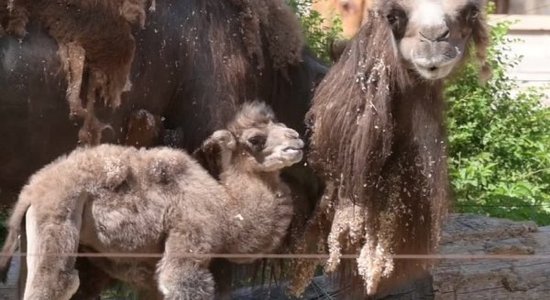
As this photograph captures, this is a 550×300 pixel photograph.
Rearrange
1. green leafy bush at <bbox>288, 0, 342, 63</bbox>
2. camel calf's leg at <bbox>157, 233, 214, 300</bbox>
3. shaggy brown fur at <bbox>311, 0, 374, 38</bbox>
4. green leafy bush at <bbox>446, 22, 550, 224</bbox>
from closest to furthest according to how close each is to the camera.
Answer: camel calf's leg at <bbox>157, 233, 214, 300</bbox> < green leafy bush at <bbox>288, 0, 342, 63</bbox> < green leafy bush at <bbox>446, 22, 550, 224</bbox> < shaggy brown fur at <bbox>311, 0, 374, 38</bbox>

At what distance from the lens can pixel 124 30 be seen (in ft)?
15.7

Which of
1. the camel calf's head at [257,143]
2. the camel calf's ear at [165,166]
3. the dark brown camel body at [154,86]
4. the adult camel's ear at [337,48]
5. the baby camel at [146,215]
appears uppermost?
the adult camel's ear at [337,48]

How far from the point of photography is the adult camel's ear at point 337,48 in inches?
204

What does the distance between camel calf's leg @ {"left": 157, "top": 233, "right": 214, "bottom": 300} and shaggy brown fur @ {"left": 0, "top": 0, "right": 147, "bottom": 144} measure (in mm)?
593

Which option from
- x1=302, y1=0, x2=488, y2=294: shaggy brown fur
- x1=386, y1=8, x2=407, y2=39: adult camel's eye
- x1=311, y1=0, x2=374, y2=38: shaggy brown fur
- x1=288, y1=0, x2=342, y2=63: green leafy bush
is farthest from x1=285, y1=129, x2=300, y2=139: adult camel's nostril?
x1=311, y1=0, x2=374, y2=38: shaggy brown fur

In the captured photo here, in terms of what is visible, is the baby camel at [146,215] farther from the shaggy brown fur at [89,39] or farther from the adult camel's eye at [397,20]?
the adult camel's eye at [397,20]

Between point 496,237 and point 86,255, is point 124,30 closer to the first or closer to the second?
point 86,255

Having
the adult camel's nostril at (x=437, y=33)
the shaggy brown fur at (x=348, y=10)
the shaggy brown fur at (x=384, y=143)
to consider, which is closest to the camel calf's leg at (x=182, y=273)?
the shaggy brown fur at (x=384, y=143)

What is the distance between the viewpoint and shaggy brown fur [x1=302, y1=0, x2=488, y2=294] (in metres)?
4.75

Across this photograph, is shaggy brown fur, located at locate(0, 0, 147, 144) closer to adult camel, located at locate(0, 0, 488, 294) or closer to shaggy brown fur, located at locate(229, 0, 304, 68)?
adult camel, located at locate(0, 0, 488, 294)

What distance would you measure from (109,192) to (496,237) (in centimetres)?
257

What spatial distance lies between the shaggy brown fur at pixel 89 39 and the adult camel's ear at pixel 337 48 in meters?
0.79

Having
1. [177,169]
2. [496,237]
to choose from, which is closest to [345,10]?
[496,237]

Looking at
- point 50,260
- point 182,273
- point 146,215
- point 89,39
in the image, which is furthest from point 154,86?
point 50,260
